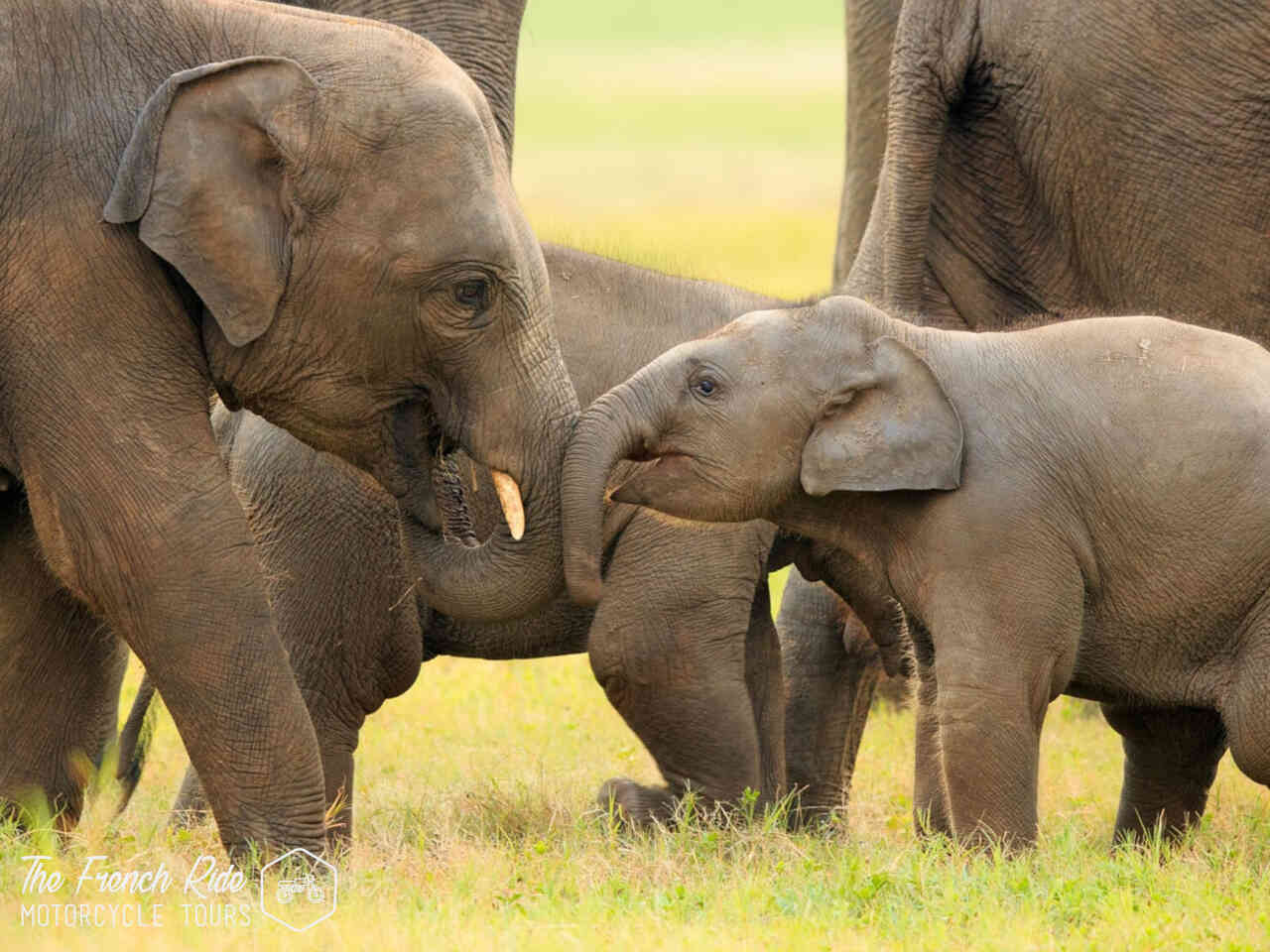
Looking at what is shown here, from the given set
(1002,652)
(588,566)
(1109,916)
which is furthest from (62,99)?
(1109,916)

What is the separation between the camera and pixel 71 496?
534 cm

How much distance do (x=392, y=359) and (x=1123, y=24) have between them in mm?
2479

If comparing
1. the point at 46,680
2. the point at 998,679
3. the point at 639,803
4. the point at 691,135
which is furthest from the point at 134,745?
the point at 691,135

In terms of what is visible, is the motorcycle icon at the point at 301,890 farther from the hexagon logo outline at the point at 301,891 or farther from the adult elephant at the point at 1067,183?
the adult elephant at the point at 1067,183

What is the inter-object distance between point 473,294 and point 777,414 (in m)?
0.88

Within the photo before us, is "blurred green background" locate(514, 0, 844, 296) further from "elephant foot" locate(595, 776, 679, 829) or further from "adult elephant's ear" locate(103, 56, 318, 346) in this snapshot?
"adult elephant's ear" locate(103, 56, 318, 346)

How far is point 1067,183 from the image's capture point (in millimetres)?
7012

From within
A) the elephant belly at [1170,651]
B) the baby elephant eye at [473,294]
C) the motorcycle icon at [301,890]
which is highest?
the baby elephant eye at [473,294]

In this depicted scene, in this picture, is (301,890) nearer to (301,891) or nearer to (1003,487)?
(301,891)

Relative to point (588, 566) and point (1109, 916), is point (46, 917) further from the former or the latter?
point (1109, 916)

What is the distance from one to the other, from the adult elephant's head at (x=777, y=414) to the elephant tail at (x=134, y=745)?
1982 millimetres

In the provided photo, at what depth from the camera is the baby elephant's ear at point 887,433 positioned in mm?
5832

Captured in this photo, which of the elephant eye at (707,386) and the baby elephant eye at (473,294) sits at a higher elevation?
the baby elephant eye at (473,294)

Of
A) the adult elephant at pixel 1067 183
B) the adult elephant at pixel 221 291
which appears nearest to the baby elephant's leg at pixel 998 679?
the adult elephant at pixel 1067 183
